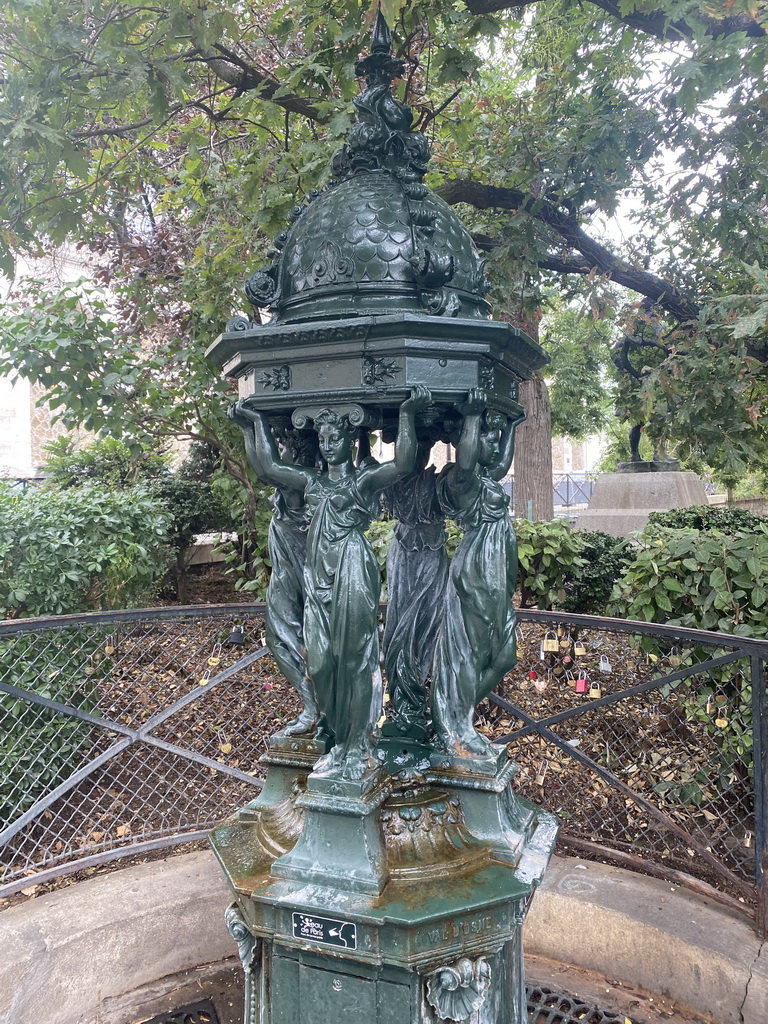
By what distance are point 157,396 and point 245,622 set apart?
7.82 feet

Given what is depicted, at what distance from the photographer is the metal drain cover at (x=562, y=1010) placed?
9.11ft

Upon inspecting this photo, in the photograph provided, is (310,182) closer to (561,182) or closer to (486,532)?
(561,182)

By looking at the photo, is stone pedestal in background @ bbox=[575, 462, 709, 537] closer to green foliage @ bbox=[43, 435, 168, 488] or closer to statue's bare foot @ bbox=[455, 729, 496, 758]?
green foliage @ bbox=[43, 435, 168, 488]

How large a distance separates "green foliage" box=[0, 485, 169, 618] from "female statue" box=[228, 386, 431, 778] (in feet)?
9.09

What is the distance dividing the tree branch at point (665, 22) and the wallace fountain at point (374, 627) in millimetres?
2562

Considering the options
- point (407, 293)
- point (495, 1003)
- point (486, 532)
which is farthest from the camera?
point (486, 532)

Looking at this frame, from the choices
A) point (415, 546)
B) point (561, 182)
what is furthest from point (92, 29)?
point (561, 182)

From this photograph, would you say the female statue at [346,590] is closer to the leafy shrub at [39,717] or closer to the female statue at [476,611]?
the female statue at [476,611]

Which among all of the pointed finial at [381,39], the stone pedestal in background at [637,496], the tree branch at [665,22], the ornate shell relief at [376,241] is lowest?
the stone pedestal in background at [637,496]

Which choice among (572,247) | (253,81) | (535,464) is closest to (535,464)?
(535,464)

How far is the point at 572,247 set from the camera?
257 inches

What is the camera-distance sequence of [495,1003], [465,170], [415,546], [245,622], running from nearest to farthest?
[495,1003], [415,546], [245,622], [465,170]

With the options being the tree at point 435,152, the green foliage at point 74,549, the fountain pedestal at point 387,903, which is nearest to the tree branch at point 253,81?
the tree at point 435,152

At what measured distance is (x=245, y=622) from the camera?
5.09 metres
